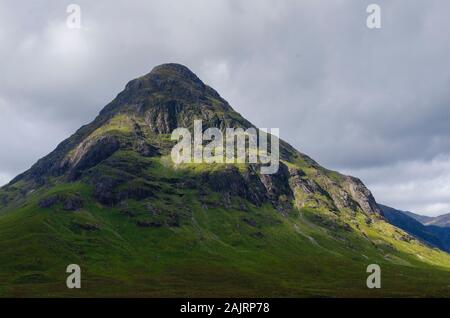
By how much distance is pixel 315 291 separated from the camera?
19225cm
